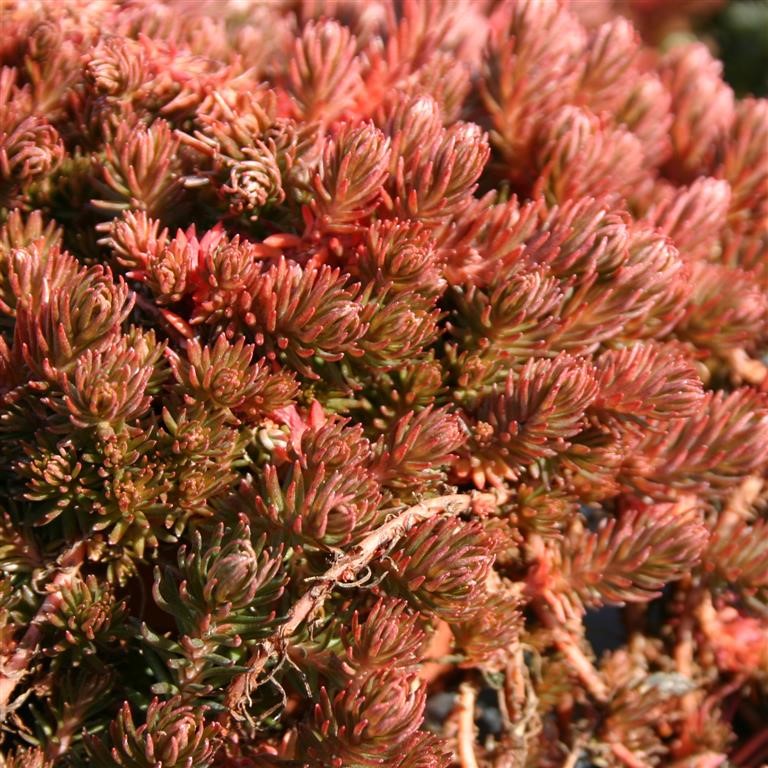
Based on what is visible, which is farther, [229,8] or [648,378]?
[229,8]

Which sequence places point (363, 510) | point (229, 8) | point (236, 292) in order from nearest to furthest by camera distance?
point (363, 510), point (236, 292), point (229, 8)

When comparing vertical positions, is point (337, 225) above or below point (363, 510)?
above

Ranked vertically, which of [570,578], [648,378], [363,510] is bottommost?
[570,578]

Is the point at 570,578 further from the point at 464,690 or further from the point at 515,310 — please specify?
the point at 515,310

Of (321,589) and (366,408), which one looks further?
(366,408)

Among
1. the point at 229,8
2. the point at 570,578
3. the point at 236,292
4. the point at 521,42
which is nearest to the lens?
the point at 236,292

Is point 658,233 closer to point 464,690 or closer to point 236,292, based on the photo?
point 236,292

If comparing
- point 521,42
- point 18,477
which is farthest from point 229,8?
point 18,477
